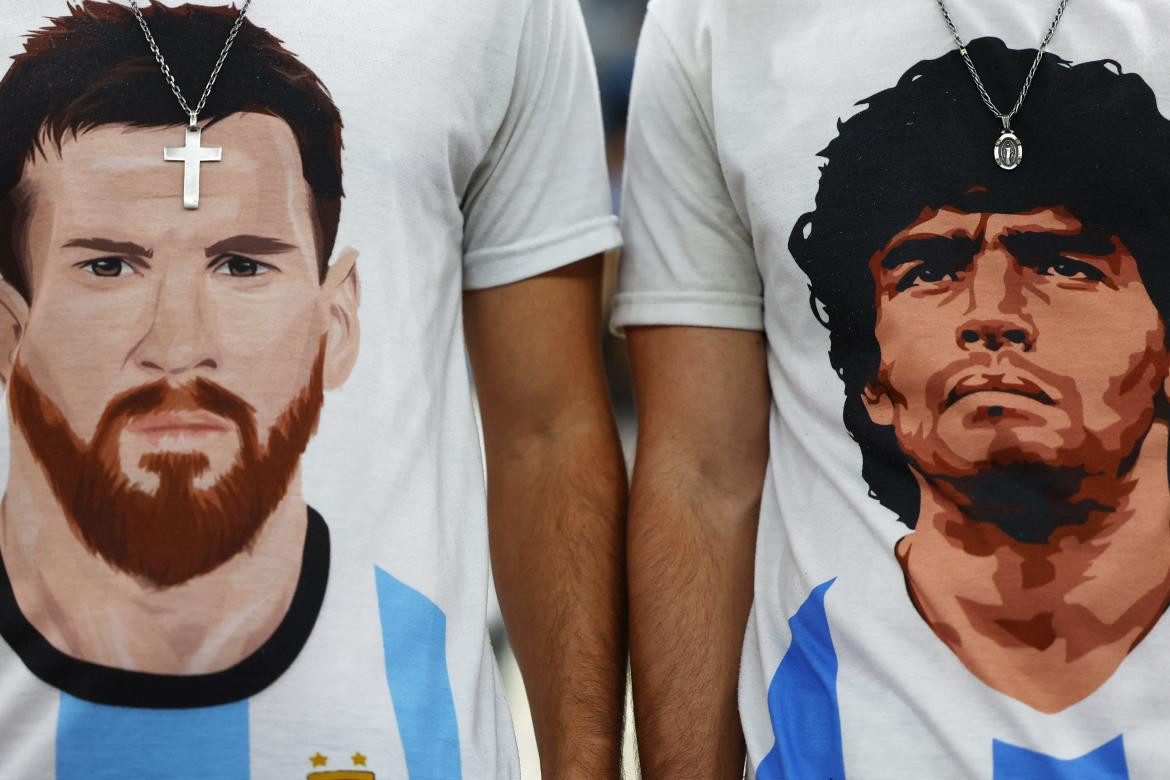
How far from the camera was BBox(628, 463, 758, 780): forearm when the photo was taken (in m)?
1.42

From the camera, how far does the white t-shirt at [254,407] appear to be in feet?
3.82

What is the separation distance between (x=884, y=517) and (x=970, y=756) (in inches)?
9.8

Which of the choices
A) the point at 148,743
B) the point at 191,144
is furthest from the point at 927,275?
the point at 148,743

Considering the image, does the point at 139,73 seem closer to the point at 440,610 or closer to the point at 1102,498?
the point at 440,610

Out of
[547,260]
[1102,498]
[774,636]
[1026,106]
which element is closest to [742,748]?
[774,636]

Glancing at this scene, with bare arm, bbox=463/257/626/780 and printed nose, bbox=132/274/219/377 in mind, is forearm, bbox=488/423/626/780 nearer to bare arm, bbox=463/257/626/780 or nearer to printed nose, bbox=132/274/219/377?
bare arm, bbox=463/257/626/780

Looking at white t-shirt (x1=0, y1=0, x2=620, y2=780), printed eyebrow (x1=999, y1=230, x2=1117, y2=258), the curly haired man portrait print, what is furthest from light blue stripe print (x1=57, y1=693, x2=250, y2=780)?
printed eyebrow (x1=999, y1=230, x2=1117, y2=258)

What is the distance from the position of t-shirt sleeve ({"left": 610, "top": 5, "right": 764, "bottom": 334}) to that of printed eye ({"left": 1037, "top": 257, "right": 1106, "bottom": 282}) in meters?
0.35

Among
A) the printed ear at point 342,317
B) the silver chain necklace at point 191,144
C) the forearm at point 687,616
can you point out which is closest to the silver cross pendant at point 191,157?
the silver chain necklace at point 191,144

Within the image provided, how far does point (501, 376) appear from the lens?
1552 mm

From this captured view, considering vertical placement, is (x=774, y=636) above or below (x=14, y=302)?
below

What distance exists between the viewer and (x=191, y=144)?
1.26 metres

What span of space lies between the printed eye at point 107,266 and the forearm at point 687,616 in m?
0.64

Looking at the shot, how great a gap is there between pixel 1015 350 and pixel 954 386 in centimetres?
7
